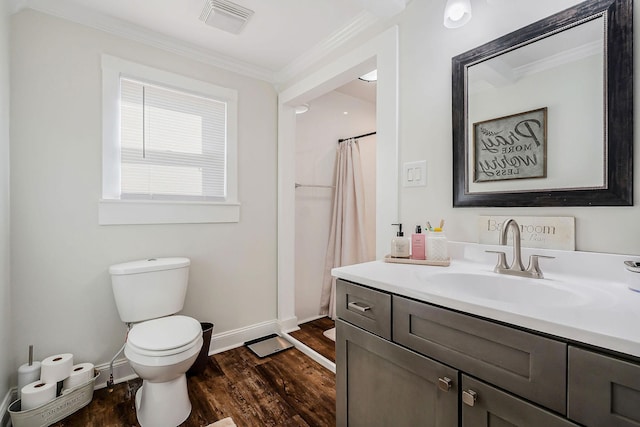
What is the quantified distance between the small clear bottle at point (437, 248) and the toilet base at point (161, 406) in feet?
4.85

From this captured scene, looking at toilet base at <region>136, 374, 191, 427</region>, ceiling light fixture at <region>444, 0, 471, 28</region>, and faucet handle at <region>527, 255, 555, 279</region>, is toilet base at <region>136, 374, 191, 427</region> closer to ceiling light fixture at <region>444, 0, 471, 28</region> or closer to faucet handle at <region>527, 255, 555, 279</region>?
faucet handle at <region>527, 255, 555, 279</region>

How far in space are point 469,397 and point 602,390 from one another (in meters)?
0.29

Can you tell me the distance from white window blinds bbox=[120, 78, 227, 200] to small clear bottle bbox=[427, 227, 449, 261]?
1.63 meters

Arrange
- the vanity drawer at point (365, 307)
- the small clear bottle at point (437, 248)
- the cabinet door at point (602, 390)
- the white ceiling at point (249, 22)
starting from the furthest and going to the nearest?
the white ceiling at point (249, 22) → the small clear bottle at point (437, 248) → the vanity drawer at point (365, 307) → the cabinet door at point (602, 390)

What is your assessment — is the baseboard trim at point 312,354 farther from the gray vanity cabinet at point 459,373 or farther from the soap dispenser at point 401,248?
the soap dispenser at point 401,248

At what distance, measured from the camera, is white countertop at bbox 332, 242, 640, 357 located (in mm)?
606

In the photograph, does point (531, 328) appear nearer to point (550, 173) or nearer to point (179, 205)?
point (550, 173)

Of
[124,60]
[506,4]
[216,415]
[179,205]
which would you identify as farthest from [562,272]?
[124,60]

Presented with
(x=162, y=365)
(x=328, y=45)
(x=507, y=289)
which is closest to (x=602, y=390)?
(x=507, y=289)

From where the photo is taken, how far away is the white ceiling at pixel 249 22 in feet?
5.36

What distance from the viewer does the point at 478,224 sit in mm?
1266

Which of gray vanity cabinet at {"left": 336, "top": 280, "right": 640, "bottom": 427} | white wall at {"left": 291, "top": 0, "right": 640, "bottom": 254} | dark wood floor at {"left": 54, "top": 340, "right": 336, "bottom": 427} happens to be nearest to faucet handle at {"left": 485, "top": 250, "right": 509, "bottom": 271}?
white wall at {"left": 291, "top": 0, "right": 640, "bottom": 254}

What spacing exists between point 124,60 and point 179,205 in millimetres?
981

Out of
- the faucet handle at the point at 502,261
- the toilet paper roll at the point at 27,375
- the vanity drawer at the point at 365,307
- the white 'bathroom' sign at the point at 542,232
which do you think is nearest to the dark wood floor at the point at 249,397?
the toilet paper roll at the point at 27,375
